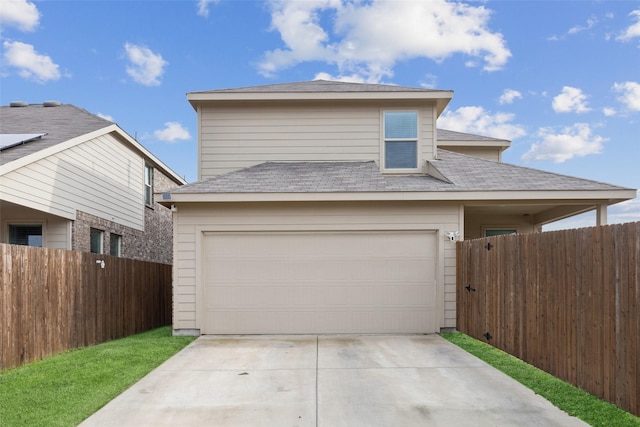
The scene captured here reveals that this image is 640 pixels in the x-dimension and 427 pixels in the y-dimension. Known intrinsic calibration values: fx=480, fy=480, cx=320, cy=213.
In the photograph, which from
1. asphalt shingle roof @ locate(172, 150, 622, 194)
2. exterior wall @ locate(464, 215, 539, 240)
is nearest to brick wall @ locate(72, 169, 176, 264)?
asphalt shingle roof @ locate(172, 150, 622, 194)

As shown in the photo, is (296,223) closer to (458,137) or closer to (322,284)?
(322,284)

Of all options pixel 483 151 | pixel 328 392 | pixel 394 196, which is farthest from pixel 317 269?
pixel 483 151

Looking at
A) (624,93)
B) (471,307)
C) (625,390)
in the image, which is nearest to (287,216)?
(471,307)

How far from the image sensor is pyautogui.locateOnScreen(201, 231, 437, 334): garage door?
9.31 m

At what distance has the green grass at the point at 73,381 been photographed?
15.1 feet

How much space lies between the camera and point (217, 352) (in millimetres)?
7645

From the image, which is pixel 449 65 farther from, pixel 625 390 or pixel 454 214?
pixel 625 390

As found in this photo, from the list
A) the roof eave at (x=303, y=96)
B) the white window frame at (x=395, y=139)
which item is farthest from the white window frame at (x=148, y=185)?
the white window frame at (x=395, y=139)

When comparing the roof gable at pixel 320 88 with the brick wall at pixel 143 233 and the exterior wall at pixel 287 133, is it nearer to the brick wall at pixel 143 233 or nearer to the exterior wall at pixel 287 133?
the exterior wall at pixel 287 133

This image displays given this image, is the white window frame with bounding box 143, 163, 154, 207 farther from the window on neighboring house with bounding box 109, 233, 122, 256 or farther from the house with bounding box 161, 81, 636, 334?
the house with bounding box 161, 81, 636, 334

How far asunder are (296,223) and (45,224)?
6056mm

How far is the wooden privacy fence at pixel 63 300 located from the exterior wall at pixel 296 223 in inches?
57.0

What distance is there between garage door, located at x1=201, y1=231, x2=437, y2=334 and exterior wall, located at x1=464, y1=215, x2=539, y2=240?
12.3 feet

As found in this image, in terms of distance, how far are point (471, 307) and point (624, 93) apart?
10645 millimetres
